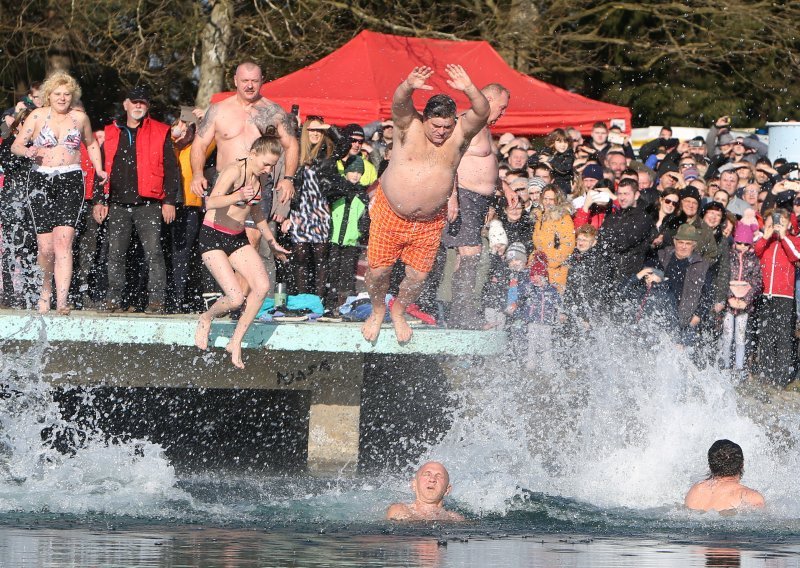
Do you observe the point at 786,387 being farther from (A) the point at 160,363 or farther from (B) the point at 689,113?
(B) the point at 689,113

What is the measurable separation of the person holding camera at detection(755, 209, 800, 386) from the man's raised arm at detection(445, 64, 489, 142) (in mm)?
4695

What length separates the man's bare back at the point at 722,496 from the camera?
34.0 ft

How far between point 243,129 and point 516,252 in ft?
10.3

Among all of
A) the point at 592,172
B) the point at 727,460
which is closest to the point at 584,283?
the point at 592,172

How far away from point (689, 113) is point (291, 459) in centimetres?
1581

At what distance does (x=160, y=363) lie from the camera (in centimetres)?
1235

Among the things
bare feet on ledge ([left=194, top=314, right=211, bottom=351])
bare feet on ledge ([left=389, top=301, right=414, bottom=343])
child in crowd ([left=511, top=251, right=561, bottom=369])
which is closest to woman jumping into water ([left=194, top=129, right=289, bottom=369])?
bare feet on ledge ([left=194, top=314, right=211, bottom=351])

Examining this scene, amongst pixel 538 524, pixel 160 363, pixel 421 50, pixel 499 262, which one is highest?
pixel 421 50

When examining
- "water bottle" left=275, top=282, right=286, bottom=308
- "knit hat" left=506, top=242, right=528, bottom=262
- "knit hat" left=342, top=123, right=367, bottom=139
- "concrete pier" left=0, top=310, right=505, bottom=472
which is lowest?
"concrete pier" left=0, top=310, right=505, bottom=472

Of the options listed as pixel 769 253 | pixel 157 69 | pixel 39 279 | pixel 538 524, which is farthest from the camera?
pixel 157 69

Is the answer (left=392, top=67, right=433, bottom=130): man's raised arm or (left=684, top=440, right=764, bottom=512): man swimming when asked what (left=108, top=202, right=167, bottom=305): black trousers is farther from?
(left=684, top=440, right=764, bottom=512): man swimming

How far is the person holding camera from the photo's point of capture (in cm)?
1435

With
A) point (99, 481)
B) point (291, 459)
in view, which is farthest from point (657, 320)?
point (99, 481)

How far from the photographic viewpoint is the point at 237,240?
11.0m
